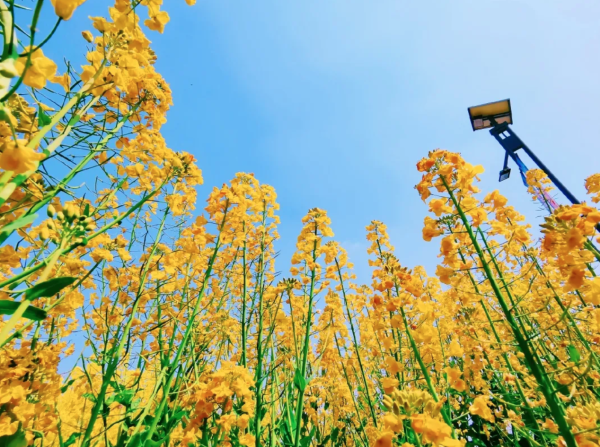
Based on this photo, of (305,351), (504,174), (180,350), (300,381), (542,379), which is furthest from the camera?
(504,174)

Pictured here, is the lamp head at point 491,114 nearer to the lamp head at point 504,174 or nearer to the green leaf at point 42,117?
the lamp head at point 504,174

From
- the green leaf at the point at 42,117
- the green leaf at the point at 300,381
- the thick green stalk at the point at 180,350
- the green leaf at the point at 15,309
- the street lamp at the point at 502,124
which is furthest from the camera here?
the street lamp at the point at 502,124

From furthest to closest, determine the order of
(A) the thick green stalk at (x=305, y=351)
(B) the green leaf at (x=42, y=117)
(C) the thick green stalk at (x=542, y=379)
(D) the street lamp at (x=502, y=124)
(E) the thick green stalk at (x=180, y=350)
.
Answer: (D) the street lamp at (x=502, y=124)
(A) the thick green stalk at (x=305, y=351)
(E) the thick green stalk at (x=180, y=350)
(C) the thick green stalk at (x=542, y=379)
(B) the green leaf at (x=42, y=117)

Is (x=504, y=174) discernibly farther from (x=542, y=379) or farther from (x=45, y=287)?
(x=45, y=287)

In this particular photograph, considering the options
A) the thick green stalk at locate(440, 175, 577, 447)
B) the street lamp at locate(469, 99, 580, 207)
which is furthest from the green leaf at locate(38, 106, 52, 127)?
the street lamp at locate(469, 99, 580, 207)

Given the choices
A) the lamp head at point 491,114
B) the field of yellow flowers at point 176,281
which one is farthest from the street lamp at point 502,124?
the field of yellow flowers at point 176,281

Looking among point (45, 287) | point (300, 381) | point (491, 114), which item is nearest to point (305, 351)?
point (300, 381)

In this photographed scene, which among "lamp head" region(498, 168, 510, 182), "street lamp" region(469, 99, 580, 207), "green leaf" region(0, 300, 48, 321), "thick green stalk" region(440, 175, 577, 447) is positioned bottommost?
"thick green stalk" region(440, 175, 577, 447)

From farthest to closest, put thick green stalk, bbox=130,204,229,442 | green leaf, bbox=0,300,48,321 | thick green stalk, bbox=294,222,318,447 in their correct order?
thick green stalk, bbox=294,222,318,447 < thick green stalk, bbox=130,204,229,442 < green leaf, bbox=0,300,48,321

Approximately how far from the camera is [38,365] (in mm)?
1802

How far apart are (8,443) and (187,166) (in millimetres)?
1807

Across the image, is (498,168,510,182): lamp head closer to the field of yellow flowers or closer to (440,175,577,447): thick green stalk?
the field of yellow flowers

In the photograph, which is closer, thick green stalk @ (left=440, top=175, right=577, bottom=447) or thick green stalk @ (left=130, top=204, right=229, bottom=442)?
thick green stalk @ (left=440, top=175, right=577, bottom=447)

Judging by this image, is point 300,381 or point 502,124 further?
point 502,124
